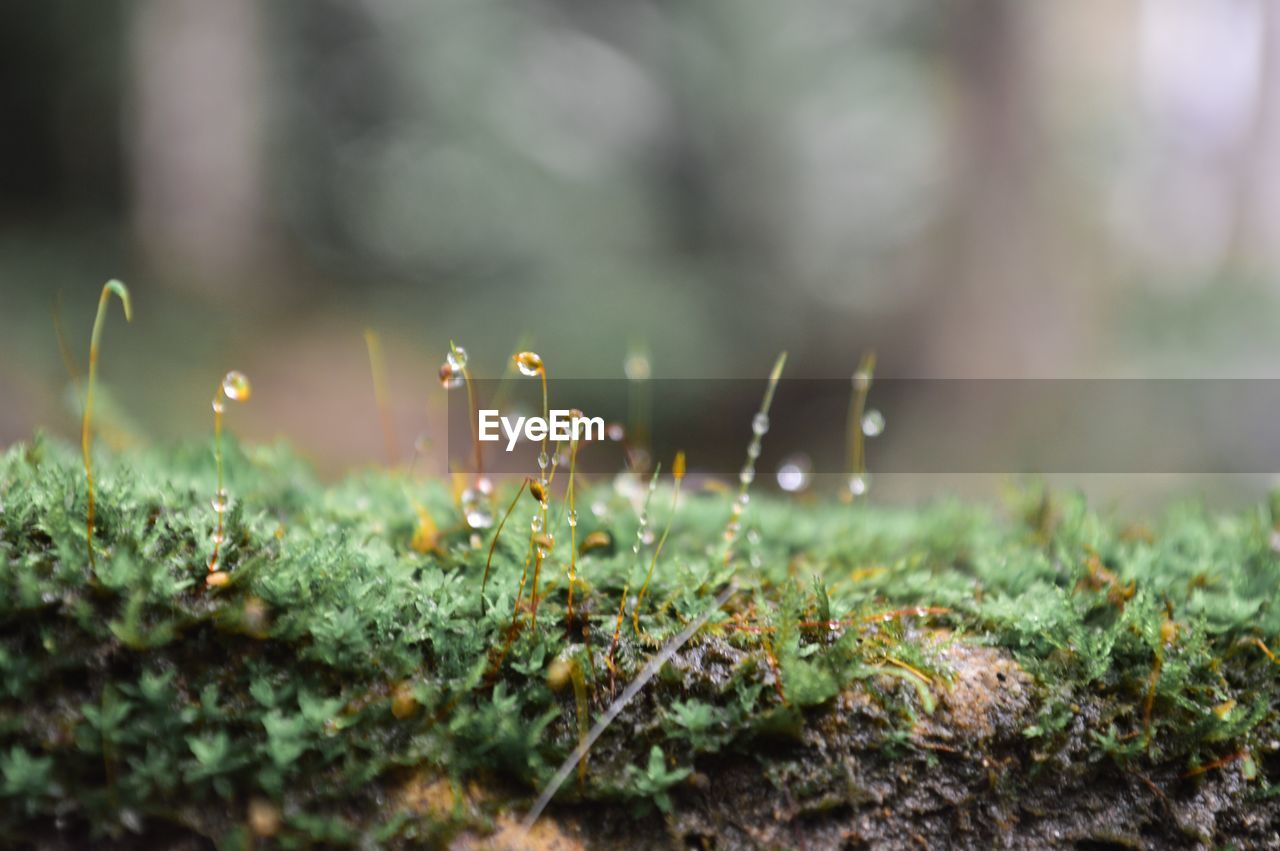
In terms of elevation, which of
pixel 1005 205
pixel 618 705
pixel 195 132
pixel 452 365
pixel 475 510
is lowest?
pixel 618 705

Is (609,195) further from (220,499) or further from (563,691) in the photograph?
(563,691)

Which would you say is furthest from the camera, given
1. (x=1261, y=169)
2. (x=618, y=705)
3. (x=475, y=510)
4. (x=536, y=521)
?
(x=1261, y=169)

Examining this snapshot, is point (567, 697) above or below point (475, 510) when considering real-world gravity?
below

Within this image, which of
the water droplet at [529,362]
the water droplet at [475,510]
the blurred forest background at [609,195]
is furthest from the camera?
the blurred forest background at [609,195]

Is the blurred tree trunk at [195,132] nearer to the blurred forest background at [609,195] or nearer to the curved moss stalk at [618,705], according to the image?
the blurred forest background at [609,195]

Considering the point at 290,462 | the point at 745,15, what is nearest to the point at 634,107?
the point at 745,15

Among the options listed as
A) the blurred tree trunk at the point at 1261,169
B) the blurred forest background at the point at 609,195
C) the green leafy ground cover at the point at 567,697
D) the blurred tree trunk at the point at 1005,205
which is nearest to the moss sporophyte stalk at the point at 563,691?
the green leafy ground cover at the point at 567,697

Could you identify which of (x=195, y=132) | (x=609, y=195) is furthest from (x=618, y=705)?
(x=195, y=132)
